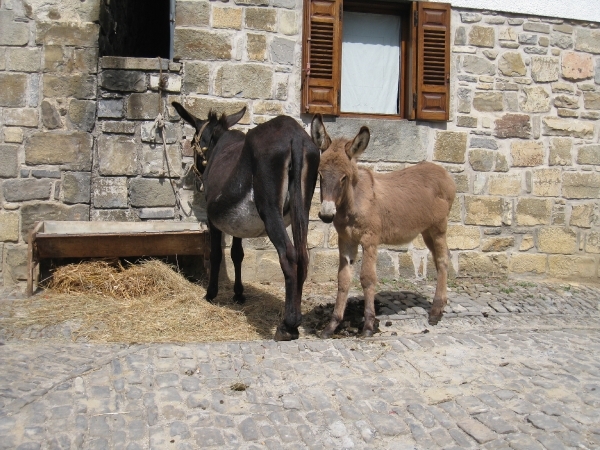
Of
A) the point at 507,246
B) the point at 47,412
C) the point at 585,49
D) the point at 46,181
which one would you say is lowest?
the point at 47,412

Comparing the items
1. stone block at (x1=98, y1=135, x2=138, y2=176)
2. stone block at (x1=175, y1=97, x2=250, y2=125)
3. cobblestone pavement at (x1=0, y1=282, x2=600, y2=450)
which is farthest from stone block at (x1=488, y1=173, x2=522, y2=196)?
stone block at (x1=98, y1=135, x2=138, y2=176)

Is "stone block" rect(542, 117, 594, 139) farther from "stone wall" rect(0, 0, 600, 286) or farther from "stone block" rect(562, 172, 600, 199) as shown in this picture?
Answer: "stone block" rect(562, 172, 600, 199)

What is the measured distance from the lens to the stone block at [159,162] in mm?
6715

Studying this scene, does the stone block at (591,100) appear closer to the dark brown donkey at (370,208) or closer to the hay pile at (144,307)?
the dark brown donkey at (370,208)

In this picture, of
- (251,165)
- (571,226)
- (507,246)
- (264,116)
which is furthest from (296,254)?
(571,226)

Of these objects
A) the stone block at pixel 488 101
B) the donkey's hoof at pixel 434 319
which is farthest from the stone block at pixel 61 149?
the stone block at pixel 488 101

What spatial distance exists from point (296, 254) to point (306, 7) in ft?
11.7

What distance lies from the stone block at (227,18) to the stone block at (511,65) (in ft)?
10.6

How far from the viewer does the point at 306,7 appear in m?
6.87

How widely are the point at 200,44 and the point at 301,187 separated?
288 cm

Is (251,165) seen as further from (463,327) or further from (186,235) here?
(463,327)

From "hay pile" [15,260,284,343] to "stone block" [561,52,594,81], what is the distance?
15.0 ft

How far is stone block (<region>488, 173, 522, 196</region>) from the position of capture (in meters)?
7.35

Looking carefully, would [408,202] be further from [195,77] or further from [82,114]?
[82,114]
